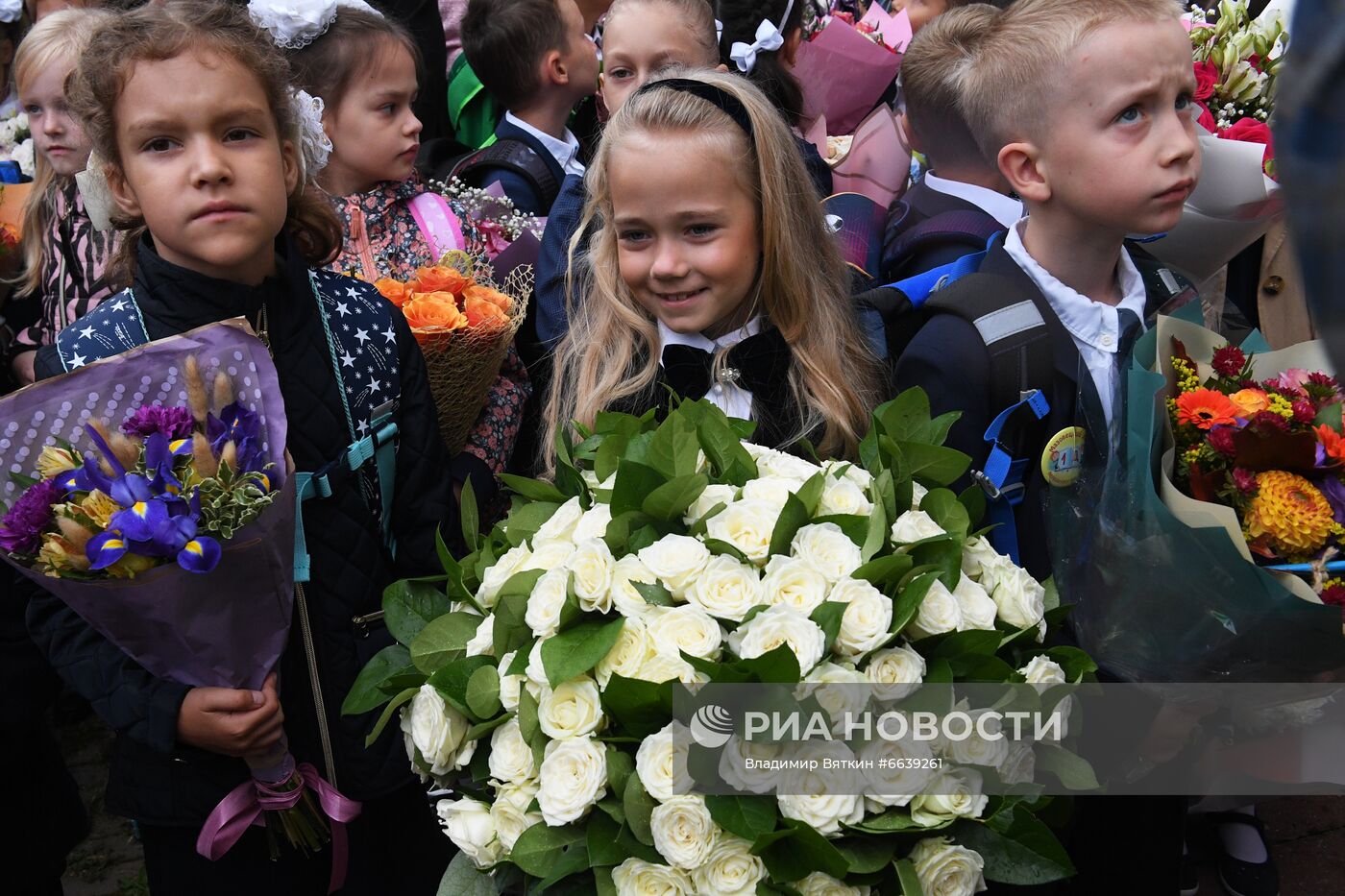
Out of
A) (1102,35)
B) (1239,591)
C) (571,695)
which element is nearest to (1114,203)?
(1102,35)

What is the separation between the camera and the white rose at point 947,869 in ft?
4.37

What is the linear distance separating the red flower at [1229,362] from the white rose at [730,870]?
127 centimetres

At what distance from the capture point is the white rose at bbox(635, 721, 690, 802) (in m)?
1.33

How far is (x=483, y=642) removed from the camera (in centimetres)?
156

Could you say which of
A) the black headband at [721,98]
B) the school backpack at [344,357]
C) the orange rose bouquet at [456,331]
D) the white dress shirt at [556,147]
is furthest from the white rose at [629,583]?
the white dress shirt at [556,147]

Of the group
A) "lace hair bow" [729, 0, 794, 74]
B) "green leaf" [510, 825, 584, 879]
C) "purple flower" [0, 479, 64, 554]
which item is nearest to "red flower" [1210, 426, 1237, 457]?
"green leaf" [510, 825, 584, 879]

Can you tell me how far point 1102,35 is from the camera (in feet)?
7.29

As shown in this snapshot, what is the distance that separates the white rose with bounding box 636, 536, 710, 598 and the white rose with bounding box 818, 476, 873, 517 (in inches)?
8.2

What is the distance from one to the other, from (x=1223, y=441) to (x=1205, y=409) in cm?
8

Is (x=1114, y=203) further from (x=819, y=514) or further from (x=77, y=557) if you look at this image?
(x=77, y=557)

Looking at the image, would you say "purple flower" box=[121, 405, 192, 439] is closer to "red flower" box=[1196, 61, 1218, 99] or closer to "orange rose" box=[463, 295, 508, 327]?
"orange rose" box=[463, 295, 508, 327]

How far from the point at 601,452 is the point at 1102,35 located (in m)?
1.40

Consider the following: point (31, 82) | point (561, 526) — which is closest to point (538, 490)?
point (561, 526)

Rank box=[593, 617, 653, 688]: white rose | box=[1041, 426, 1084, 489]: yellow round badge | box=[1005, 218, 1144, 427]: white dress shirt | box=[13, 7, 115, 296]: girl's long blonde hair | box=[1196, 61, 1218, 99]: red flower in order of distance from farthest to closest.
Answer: box=[13, 7, 115, 296]: girl's long blonde hair, box=[1196, 61, 1218, 99]: red flower, box=[1005, 218, 1144, 427]: white dress shirt, box=[1041, 426, 1084, 489]: yellow round badge, box=[593, 617, 653, 688]: white rose
